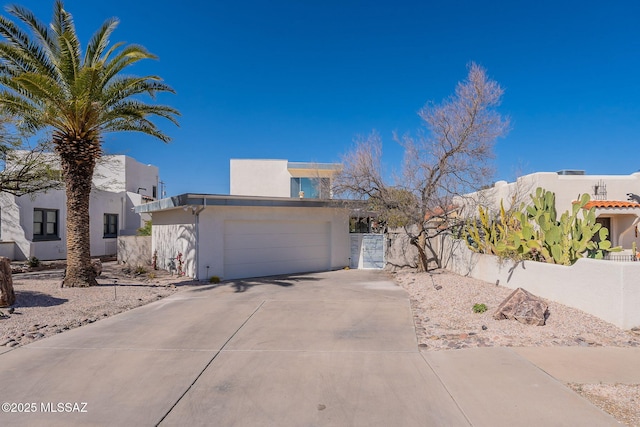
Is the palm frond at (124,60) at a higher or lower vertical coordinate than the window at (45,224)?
higher

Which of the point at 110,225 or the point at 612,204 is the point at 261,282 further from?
the point at 110,225

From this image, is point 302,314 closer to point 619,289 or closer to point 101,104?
point 619,289

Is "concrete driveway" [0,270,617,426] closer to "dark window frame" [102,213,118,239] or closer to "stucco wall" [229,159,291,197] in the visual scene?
"dark window frame" [102,213,118,239]

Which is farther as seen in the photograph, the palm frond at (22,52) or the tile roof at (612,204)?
the tile roof at (612,204)

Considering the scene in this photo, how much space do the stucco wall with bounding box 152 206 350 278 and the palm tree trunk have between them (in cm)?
331

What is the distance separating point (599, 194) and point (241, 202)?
1413 centimetres

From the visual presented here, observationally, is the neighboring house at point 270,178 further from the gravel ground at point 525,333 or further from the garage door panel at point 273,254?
the gravel ground at point 525,333

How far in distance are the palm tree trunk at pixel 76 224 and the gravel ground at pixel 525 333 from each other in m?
9.08

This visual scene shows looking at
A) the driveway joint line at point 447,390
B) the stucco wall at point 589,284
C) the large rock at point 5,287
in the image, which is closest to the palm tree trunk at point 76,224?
the large rock at point 5,287

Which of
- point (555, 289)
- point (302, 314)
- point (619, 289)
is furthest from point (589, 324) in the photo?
point (302, 314)

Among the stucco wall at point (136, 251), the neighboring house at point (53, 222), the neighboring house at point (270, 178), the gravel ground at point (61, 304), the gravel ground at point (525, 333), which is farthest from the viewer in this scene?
the neighboring house at point (270, 178)

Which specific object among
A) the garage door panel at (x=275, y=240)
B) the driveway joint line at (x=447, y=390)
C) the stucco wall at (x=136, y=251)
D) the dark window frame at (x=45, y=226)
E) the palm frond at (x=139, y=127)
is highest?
the palm frond at (x=139, y=127)

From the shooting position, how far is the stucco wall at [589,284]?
6871mm

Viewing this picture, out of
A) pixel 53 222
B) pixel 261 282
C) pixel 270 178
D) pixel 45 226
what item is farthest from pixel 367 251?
pixel 53 222
